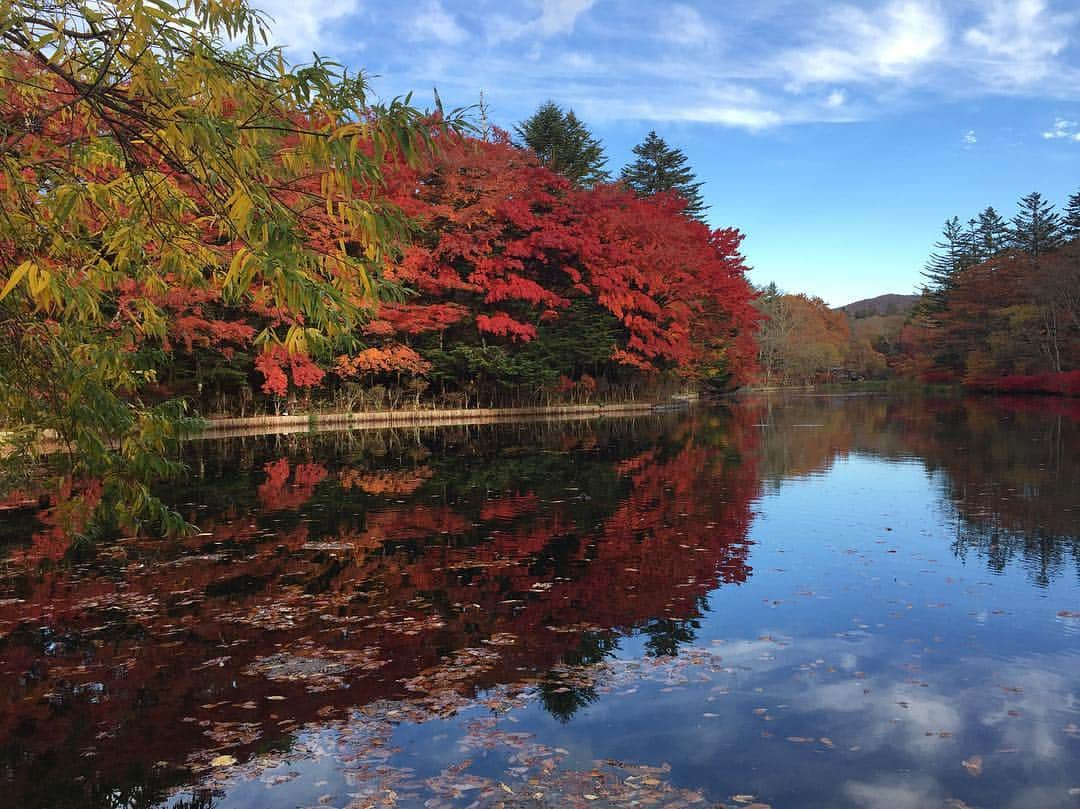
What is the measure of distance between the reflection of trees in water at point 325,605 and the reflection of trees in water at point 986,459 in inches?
113

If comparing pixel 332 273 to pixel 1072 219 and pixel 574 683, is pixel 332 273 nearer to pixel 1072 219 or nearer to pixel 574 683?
pixel 574 683

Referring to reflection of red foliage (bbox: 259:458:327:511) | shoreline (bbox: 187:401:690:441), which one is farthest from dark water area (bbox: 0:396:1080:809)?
shoreline (bbox: 187:401:690:441)

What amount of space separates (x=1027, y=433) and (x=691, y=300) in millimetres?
19503

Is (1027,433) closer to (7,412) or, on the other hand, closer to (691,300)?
(691,300)

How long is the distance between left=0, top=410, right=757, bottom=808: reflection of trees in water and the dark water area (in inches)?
1.2

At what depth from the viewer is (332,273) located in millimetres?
3123

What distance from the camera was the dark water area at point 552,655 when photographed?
150 inches

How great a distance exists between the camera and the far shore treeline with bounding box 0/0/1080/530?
271 centimetres

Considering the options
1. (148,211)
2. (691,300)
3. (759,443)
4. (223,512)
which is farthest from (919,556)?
(691,300)

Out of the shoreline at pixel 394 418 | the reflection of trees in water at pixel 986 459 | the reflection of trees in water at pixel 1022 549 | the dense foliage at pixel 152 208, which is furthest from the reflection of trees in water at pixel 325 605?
the shoreline at pixel 394 418

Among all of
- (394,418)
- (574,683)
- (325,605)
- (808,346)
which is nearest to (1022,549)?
(574,683)

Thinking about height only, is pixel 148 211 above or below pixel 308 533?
above

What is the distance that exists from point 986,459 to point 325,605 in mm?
14755

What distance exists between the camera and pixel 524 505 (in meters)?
11.6
